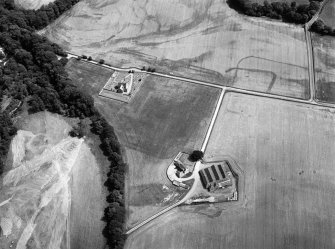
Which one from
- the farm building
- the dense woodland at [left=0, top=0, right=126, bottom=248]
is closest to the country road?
the farm building

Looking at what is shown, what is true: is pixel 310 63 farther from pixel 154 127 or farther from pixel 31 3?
pixel 31 3

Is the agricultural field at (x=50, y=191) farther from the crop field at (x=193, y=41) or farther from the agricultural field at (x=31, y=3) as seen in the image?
the agricultural field at (x=31, y=3)

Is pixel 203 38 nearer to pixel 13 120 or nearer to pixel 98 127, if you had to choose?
pixel 98 127

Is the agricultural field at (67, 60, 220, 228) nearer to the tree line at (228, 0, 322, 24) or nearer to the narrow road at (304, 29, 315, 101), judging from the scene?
the narrow road at (304, 29, 315, 101)

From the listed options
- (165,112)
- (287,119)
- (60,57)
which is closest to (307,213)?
(287,119)

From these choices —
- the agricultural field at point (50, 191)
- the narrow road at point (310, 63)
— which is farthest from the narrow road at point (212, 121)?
the agricultural field at point (50, 191)

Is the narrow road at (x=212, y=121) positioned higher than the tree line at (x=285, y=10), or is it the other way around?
the tree line at (x=285, y=10)
